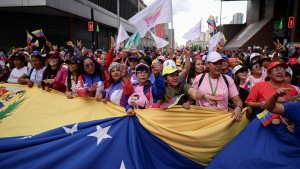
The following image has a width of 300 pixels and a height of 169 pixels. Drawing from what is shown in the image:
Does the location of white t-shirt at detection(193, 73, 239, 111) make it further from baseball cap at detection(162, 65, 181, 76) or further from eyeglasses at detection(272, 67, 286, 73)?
eyeglasses at detection(272, 67, 286, 73)

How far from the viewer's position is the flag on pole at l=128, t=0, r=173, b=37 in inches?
223

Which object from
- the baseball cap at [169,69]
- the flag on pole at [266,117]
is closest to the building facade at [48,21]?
the baseball cap at [169,69]

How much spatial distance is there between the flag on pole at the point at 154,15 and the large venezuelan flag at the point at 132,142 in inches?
112

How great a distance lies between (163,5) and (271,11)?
31.0 metres

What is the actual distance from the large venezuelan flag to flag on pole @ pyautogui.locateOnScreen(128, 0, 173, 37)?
9.33ft

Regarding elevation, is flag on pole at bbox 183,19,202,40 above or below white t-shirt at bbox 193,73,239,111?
above

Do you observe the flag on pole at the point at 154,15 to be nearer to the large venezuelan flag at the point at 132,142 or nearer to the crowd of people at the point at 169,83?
the crowd of people at the point at 169,83

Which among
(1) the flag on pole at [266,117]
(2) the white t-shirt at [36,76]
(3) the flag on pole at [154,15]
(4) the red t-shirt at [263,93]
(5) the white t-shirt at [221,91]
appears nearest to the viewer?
(1) the flag on pole at [266,117]

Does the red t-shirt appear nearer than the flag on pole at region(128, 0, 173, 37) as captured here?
Yes

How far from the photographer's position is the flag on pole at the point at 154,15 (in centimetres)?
565

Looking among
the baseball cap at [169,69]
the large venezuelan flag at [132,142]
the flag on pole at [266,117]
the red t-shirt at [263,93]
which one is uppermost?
the baseball cap at [169,69]

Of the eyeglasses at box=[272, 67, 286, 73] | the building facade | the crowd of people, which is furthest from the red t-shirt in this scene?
the building facade

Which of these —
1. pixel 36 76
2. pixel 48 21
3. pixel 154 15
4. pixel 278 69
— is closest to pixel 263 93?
pixel 278 69

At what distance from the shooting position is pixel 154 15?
5.69 metres
